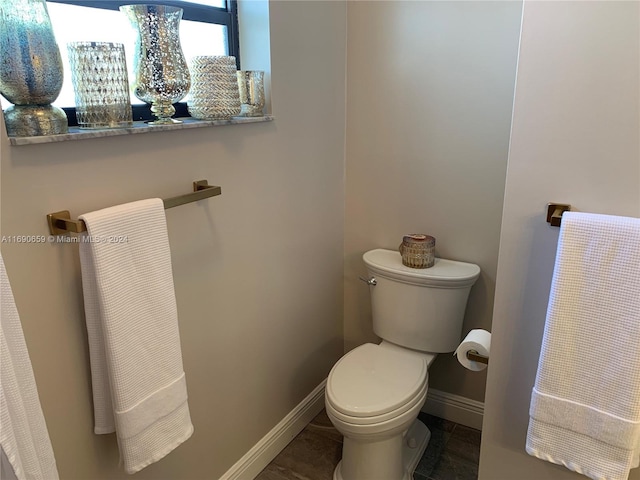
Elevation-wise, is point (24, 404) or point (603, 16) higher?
point (603, 16)

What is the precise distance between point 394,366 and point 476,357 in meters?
0.41

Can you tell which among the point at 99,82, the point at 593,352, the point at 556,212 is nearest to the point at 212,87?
the point at 99,82

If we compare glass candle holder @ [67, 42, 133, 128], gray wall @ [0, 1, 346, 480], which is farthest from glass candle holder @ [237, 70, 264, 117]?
glass candle holder @ [67, 42, 133, 128]

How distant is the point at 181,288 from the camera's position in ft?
4.65

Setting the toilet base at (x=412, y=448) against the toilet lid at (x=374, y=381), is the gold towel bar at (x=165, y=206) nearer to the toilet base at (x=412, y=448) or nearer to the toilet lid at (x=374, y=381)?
the toilet lid at (x=374, y=381)

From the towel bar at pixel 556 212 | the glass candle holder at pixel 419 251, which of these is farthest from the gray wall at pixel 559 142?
the glass candle holder at pixel 419 251

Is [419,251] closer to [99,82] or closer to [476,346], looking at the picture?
[476,346]

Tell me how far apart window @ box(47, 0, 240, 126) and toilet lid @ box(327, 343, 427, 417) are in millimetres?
1019

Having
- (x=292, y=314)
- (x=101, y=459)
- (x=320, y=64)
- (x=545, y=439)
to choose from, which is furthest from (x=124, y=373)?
(x=320, y=64)

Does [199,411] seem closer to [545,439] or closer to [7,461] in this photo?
[7,461]

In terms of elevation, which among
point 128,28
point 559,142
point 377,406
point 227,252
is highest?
point 128,28

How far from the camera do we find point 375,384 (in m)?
1.68

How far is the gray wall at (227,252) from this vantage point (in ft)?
3.59

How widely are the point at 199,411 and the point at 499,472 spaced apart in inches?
36.3
